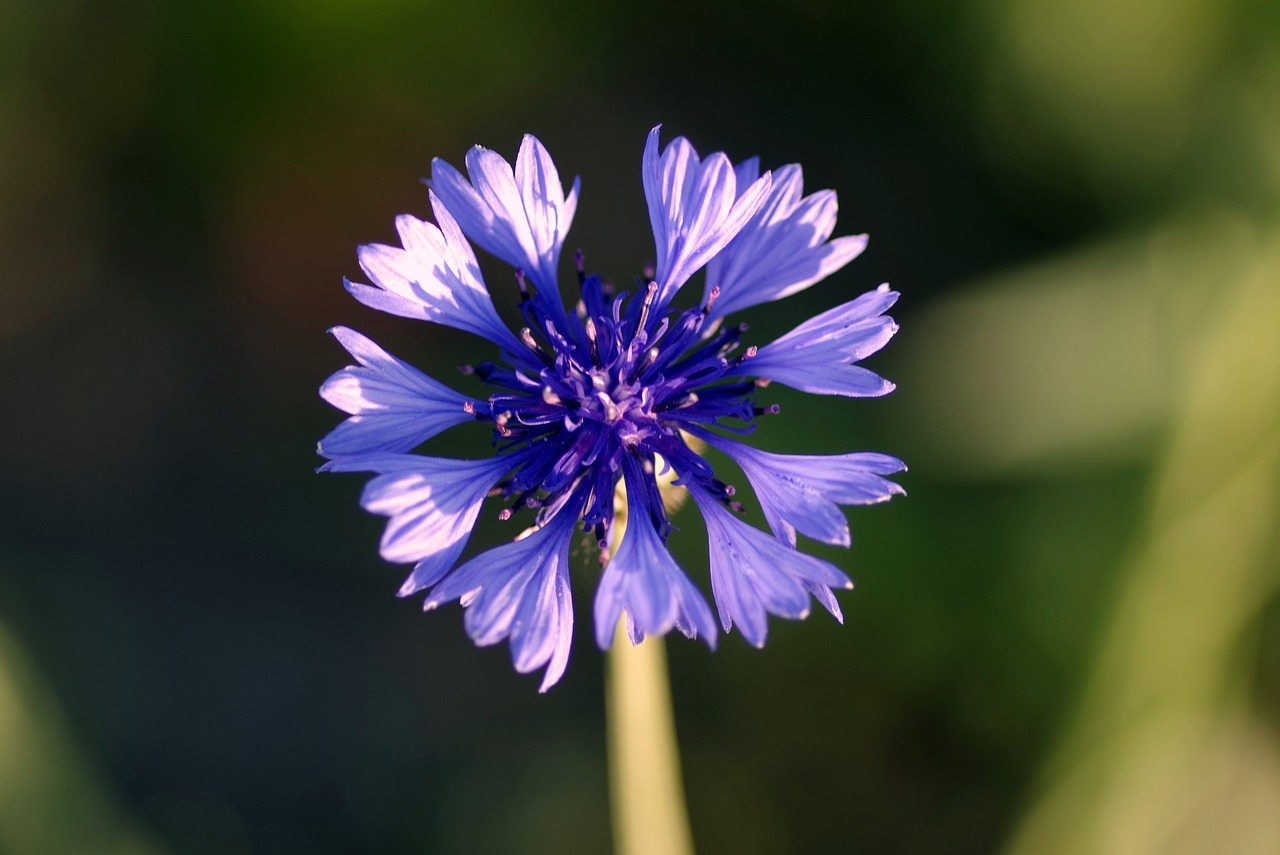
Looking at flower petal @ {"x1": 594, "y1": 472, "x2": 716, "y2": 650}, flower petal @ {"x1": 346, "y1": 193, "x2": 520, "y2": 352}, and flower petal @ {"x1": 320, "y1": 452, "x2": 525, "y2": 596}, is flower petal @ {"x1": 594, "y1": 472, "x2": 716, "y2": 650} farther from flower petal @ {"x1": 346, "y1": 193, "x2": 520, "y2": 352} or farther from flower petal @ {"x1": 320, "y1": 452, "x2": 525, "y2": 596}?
flower petal @ {"x1": 346, "y1": 193, "x2": 520, "y2": 352}

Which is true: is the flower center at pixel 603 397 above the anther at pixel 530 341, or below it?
below

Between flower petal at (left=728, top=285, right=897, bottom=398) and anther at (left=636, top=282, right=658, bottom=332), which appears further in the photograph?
anther at (left=636, top=282, right=658, bottom=332)

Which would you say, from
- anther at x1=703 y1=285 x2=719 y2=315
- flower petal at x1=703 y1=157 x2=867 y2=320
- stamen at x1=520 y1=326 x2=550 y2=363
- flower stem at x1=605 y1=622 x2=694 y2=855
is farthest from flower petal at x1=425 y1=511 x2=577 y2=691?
flower petal at x1=703 y1=157 x2=867 y2=320

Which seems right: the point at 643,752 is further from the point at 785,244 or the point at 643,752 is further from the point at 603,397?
the point at 785,244

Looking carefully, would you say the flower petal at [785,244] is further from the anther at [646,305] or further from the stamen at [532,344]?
the stamen at [532,344]

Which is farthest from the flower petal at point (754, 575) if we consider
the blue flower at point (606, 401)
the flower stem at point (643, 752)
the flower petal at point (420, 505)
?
the flower petal at point (420, 505)

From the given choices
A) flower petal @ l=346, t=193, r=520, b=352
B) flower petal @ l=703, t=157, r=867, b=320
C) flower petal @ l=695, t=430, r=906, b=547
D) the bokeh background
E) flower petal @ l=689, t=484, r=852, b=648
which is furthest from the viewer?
the bokeh background

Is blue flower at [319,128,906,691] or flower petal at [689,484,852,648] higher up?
blue flower at [319,128,906,691]
